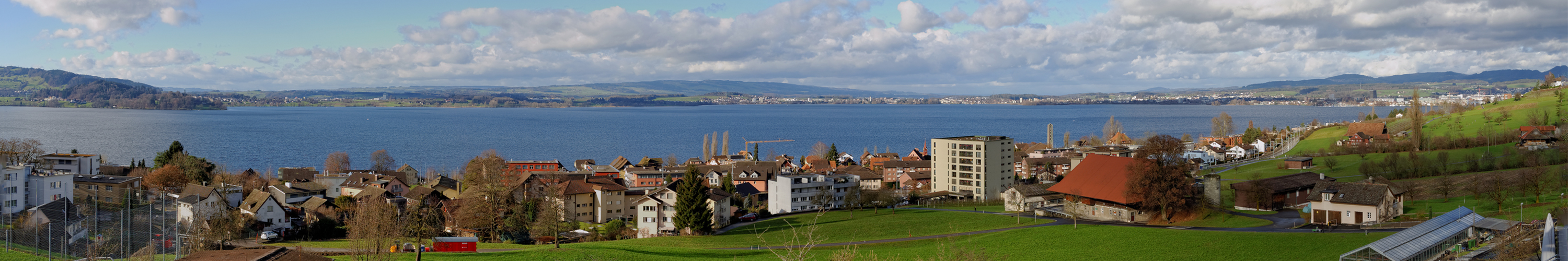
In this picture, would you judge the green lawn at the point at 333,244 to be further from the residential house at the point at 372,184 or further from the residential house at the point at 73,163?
the residential house at the point at 73,163

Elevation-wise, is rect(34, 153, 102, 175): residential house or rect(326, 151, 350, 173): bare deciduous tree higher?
rect(34, 153, 102, 175): residential house

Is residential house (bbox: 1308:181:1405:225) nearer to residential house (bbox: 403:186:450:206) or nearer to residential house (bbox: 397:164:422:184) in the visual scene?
residential house (bbox: 403:186:450:206)

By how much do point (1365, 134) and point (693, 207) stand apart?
61038mm

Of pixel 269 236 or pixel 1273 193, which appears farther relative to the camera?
pixel 1273 193

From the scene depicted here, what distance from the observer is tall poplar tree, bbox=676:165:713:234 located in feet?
118

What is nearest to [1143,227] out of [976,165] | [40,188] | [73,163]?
[976,165]

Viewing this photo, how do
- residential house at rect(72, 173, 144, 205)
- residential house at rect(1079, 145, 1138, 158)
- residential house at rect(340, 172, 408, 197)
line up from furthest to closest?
residential house at rect(1079, 145, 1138, 158) < residential house at rect(340, 172, 408, 197) < residential house at rect(72, 173, 144, 205)

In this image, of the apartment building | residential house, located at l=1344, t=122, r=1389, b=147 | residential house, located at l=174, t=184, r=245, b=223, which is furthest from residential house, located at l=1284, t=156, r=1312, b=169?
residential house, located at l=174, t=184, r=245, b=223

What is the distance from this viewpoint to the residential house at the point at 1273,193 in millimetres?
34500

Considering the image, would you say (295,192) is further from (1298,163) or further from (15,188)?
(1298,163)

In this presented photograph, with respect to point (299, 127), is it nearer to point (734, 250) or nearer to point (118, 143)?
point (118, 143)

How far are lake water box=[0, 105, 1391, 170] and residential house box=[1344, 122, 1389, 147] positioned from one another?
30.2 metres

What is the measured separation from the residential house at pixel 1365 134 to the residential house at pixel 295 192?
65.0 m

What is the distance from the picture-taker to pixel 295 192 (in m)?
42.8
